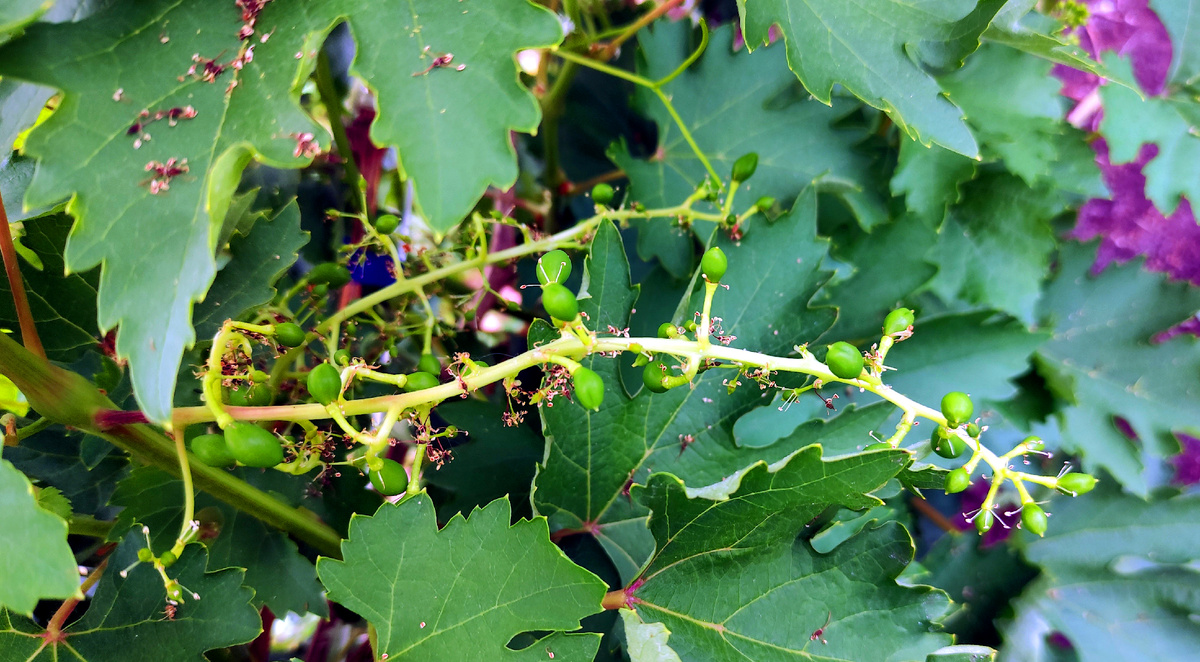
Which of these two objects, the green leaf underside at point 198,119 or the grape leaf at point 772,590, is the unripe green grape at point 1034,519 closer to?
the grape leaf at point 772,590

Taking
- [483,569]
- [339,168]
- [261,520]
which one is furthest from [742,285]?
[339,168]

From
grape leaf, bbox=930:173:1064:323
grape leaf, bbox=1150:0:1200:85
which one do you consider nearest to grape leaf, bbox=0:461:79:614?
grape leaf, bbox=930:173:1064:323

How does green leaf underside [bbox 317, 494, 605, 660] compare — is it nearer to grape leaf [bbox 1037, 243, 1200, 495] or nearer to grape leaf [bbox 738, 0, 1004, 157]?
grape leaf [bbox 738, 0, 1004, 157]

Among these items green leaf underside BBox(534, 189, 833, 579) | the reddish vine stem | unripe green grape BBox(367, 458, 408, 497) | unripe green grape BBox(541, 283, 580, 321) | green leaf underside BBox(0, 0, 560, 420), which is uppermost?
green leaf underside BBox(0, 0, 560, 420)

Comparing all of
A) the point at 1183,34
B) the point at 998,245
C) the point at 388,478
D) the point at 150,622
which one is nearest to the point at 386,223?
the point at 388,478

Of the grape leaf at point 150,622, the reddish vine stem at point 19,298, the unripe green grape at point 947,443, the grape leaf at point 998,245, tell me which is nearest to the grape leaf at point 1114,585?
the grape leaf at point 998,245

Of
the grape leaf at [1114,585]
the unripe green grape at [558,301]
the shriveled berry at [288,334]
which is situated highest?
the unripe green grape at [558,301]
